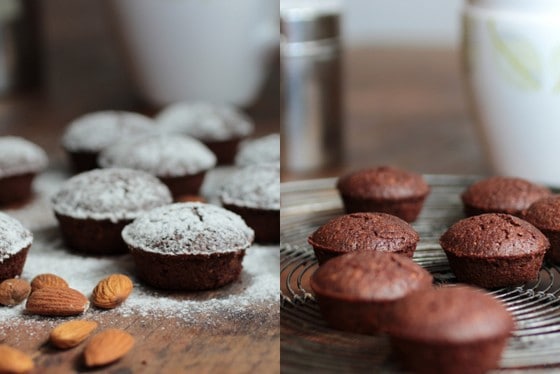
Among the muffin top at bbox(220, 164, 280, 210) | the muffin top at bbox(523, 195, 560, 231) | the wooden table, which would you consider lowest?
the wooden table

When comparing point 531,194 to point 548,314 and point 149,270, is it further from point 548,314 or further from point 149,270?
point 149,270

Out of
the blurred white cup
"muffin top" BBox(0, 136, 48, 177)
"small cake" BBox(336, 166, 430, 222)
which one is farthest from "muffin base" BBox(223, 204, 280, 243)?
the blurred white cup

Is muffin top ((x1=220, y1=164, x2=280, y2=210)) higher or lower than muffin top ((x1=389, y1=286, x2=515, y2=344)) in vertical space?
lower

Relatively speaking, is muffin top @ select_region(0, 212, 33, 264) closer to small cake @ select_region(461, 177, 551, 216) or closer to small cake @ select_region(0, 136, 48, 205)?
small cake @ select_region(0, 136, 48, 205)

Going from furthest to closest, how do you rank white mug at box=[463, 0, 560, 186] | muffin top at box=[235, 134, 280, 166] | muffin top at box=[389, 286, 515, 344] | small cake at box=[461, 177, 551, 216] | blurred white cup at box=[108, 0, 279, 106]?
blurred white cup at box=[108, 0, 279, 106]
muffin top at box=[235, 134, 280, 166]
white mug at box=[463, 0, 560, 186]
small cake at box=[461, 177, 551, 216]
muffin top at box=[389, 286, 515, 344]

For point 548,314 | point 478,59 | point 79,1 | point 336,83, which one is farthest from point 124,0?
point 548,314

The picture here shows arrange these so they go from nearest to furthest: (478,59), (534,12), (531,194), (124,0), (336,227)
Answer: (336,227)
(531,194)
(534,12)
(478,59)
(124,0)

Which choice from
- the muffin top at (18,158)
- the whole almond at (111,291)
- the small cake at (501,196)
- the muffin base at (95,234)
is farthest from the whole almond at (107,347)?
the muffin top at (18,158)
